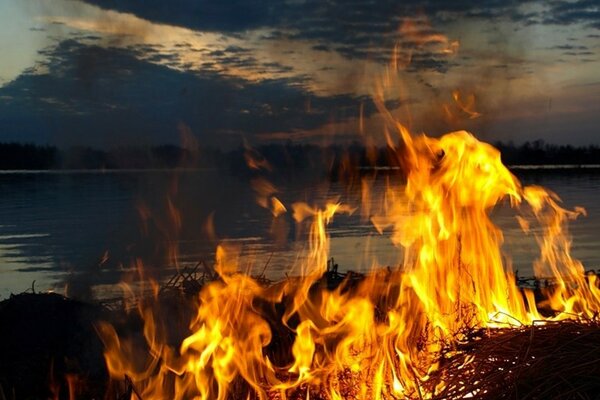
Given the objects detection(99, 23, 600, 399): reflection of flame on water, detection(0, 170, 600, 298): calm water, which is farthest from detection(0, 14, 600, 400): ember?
detection(0, 170, 600, 298): calm water

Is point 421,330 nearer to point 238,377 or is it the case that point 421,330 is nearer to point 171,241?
point 238,377

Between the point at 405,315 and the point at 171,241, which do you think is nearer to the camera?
the point at 405,315

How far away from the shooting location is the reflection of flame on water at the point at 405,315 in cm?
631

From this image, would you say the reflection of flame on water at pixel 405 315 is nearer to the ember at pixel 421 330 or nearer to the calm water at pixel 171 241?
the ember at pixel 421 330

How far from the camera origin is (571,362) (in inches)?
198

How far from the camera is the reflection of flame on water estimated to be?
631cm

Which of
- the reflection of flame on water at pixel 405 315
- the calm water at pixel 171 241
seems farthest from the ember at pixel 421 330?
the calm water at pixel 171 241

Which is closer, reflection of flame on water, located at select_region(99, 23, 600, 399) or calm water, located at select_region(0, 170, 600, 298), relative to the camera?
reflection of flame on water, located at select_region(99, 23, 600, 399)

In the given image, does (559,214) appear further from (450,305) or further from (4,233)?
(4,233)

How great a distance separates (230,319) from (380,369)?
1.74m

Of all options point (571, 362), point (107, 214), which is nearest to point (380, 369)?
point (571, 362)

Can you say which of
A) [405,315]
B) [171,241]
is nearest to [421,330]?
[405,315]

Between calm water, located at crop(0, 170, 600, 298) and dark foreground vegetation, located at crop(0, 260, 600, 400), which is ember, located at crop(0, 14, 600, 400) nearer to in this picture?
dark foreground vegetation, located at crop(0, 260, 600, 400)

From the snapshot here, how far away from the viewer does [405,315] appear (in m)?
6.70
